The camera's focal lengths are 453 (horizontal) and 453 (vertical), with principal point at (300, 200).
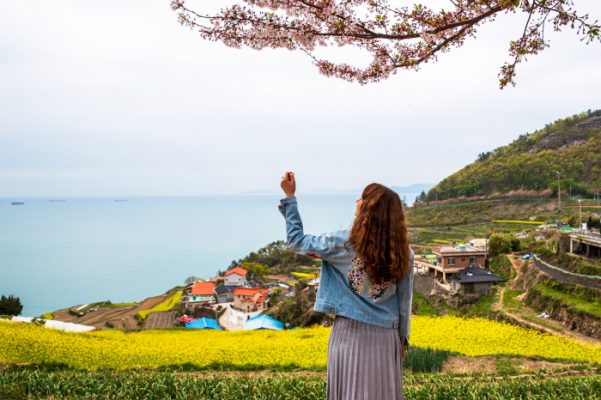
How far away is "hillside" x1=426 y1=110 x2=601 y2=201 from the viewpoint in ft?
180

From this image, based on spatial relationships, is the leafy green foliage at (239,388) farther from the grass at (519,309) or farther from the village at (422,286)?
the grass at (519,309)

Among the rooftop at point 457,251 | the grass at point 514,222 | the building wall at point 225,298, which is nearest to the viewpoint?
the rooftop at point 457,251

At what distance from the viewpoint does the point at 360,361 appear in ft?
7.89

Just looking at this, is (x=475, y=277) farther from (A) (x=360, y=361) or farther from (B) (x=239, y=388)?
(A) (x=360, y=361)

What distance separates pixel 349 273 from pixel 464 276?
790 inches

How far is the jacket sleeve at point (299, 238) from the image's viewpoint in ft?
Answer: 7.80

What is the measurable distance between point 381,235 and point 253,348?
8.90m

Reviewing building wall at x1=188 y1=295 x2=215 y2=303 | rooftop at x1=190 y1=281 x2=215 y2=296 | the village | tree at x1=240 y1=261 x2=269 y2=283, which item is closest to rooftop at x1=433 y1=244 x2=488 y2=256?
the village

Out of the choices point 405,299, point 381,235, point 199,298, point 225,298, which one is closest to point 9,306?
point 199,298

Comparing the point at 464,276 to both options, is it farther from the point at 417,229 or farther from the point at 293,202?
the point at 417,229

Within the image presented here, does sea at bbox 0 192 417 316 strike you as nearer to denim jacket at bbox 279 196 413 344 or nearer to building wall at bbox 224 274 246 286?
denim jacket at bbox 279 196 413 344

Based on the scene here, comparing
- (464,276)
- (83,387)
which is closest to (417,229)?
(464,276)

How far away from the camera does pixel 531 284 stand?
19.4 meters

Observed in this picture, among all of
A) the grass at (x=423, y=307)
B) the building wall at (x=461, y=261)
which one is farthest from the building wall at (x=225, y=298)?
the building wall at (x=461, y=261)
